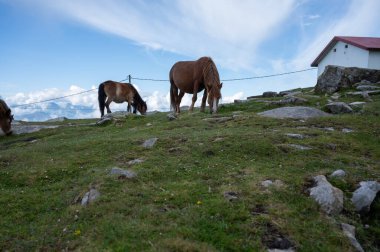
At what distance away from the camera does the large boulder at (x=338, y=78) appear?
22516mm

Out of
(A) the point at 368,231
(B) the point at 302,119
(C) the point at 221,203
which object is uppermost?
(B) the point at 302,119

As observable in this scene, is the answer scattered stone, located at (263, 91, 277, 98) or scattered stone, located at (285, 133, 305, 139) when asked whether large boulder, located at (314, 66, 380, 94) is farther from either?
scattered stone, located at (285, 133, 305, 139)

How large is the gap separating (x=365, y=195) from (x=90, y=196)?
5.20 m

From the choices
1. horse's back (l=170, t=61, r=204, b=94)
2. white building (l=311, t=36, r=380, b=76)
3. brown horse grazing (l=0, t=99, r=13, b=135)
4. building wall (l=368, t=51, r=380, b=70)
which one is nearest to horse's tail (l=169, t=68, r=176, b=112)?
horse's back (l=170, t=61, r=204, b=94)

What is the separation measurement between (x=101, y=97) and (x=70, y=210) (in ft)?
61.6

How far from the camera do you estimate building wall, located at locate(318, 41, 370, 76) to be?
31.9m

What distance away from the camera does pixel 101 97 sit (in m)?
24.5

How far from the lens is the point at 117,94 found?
2522 cm

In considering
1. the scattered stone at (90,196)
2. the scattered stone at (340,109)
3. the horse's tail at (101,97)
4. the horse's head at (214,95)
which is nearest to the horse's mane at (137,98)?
the horse's tail at (101,97)

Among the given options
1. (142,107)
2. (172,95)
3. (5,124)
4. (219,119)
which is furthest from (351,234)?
(142,107)

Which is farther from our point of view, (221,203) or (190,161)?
(190,161)

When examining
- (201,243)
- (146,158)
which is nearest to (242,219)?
(201,243)

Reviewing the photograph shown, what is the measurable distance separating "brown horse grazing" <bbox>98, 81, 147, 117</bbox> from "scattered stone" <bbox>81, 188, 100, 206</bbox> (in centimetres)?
1791

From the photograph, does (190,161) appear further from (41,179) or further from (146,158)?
(41,179)
